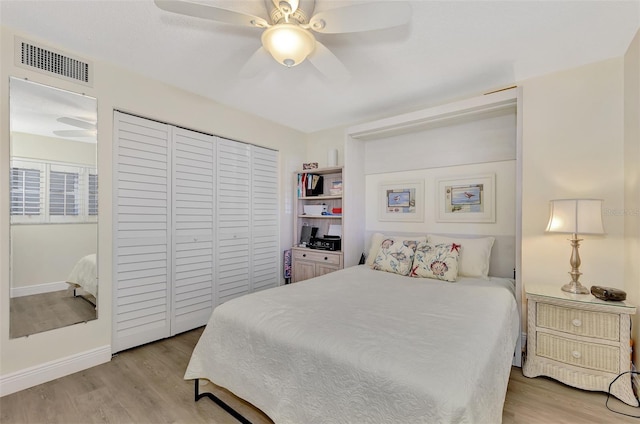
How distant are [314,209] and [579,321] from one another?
9.10ft

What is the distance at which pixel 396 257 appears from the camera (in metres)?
2.74

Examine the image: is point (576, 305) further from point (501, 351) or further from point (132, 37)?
point (132, 37)

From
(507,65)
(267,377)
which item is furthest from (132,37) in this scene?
(507,65)

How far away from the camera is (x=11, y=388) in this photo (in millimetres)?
1905

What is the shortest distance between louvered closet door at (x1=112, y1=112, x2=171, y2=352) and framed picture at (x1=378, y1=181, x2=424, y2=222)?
7.82 feet

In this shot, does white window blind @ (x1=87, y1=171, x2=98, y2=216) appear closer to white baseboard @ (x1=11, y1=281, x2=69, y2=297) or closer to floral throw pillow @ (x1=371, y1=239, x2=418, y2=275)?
white baseboard @ (x1=11, y1=281, x2=69, y2=297)

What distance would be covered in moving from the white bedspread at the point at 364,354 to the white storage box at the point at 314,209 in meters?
1.76

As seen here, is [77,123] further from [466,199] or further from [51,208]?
[466,199]

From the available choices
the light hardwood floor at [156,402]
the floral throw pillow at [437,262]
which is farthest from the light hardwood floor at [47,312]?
the floral throw pillow at [437,262]

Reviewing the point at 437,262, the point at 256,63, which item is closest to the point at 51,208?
the point at 256,63

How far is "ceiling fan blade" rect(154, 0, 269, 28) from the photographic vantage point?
4.36 feet

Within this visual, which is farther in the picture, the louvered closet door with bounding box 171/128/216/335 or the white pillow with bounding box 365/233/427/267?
the white pillow with bounding box 365/233/427/267

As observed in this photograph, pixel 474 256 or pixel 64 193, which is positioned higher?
pixel 64 193

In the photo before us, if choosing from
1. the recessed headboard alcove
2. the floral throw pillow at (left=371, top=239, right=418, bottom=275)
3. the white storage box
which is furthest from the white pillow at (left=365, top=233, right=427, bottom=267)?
the white storage box
